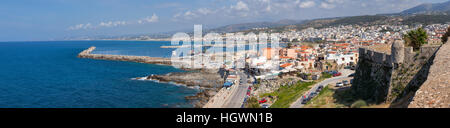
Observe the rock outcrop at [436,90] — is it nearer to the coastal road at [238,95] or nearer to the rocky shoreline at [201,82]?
the coastal road at [238,95]

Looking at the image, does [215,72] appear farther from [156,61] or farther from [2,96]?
[2,96]

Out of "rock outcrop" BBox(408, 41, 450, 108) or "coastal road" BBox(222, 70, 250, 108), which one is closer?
"rock outcrop" BBox(408, 41, 450, 108)

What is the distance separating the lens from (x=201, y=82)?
30531 millimetres

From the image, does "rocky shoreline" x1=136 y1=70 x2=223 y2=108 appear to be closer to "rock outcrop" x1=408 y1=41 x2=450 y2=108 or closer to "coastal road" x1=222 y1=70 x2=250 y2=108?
"coastal road" x1=222 y1=70 x2=250 y2=108

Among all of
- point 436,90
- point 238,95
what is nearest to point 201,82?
point 238,95

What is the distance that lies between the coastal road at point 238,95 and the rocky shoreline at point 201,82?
6.97 ft

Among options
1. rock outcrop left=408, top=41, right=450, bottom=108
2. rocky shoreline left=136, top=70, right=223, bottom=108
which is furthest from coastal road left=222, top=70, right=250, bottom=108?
rock outcrop left=408, top=41, right=450, bottom=108

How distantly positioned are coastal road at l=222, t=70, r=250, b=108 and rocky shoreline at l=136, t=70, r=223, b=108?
2123 millimetres

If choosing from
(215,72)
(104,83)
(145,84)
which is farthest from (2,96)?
(215,72)

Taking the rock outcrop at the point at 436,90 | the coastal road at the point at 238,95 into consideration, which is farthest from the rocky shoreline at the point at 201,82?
the rock outcrop at the point at 436,90

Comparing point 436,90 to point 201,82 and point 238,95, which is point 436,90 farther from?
point 201,82

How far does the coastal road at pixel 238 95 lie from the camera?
1880 cm

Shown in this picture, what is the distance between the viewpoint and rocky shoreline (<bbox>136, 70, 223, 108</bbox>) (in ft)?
76.5
